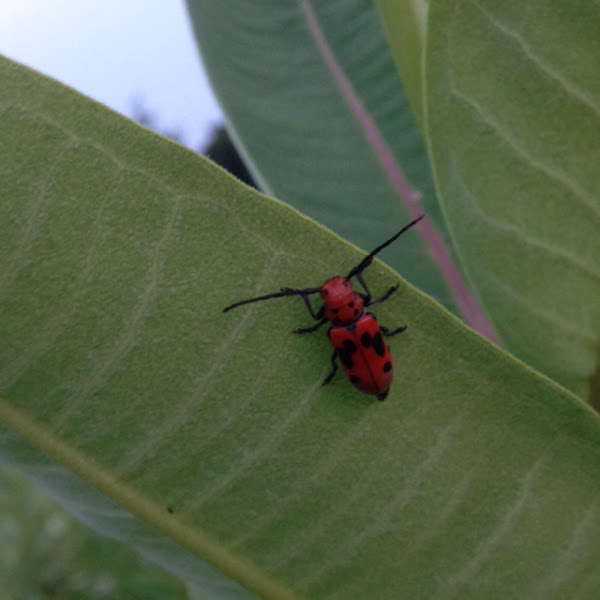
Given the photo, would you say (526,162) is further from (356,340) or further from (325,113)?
(325,113)

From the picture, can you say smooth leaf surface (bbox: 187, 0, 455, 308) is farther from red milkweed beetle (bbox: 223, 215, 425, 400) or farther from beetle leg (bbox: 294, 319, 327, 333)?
beetle leg (bbox: 294, 319, 327, 333)

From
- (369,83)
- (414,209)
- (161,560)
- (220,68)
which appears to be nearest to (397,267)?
(414,209)

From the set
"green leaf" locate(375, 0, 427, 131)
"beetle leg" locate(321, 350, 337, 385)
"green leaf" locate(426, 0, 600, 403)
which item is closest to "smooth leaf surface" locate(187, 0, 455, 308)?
"green leaf" locate(375, 0, 427, 131)

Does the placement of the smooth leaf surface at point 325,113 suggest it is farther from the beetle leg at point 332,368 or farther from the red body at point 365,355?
the beetle leg at point 332,368

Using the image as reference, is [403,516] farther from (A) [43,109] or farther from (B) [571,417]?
(A) [43,109]

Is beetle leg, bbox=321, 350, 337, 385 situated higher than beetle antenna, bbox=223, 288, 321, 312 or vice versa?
beetle antenna, bbox=223, 288, 321, 312

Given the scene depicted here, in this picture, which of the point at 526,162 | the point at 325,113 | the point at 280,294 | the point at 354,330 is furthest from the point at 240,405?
the point at 325,113
